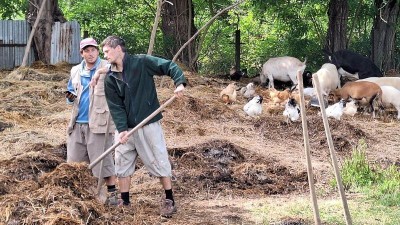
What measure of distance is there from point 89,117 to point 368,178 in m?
3.19

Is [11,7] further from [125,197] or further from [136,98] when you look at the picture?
[136,98]

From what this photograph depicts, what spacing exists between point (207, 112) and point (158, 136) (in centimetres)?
592

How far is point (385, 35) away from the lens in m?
19.1

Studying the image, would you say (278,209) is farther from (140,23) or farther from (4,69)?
(140,23)

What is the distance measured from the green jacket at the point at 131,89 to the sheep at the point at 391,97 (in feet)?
27.0

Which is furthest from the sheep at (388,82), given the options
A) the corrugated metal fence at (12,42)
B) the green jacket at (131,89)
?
the green jacket at (131,89)

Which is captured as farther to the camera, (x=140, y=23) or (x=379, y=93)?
(x=140, y=23)

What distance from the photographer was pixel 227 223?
676 centimetres

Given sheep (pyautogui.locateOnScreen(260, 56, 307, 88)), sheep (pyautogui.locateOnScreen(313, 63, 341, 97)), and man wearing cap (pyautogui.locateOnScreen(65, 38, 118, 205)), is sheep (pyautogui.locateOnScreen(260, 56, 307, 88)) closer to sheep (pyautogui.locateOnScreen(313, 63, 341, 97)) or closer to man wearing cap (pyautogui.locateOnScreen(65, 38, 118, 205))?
sheep (pyautogui.locateOnScreen(313, 63, 341, 97))

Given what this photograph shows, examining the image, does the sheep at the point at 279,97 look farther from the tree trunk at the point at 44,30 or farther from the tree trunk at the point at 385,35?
the tree trunk at the point at 44,30

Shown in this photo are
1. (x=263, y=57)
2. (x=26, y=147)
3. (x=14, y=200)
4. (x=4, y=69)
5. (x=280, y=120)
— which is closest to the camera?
(x=14, y=200)

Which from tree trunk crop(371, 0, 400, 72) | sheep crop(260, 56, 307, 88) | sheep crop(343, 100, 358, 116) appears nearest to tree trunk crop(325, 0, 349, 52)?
tree trunk crop(371, 0, 400, 72)

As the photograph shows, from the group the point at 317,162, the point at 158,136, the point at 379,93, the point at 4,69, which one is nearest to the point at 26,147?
the point at 158,136

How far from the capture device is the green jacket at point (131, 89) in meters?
6.75
